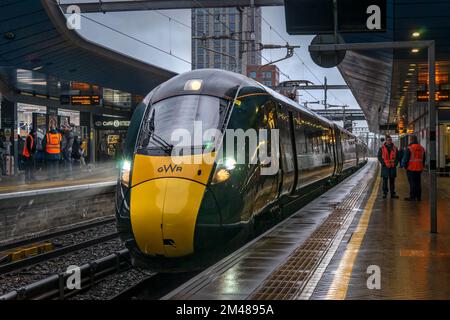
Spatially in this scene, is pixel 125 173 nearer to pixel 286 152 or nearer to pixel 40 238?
pixel 286 152

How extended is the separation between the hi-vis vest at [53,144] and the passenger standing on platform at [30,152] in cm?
44

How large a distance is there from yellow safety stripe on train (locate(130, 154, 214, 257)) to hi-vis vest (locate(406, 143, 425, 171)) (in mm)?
9374

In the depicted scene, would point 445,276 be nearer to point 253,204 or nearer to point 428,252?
point 428,252

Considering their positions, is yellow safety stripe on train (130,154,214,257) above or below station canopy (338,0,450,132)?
below

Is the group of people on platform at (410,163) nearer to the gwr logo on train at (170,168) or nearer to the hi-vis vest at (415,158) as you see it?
the hi-vis vest at (415,158)

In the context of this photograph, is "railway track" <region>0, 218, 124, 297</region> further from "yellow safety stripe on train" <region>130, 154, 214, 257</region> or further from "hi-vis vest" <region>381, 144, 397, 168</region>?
"hi-vis vest" <region>381, 144, 397, 168</region>

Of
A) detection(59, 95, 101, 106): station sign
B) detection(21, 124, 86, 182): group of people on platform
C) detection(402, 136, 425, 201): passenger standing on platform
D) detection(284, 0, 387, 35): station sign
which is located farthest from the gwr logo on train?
detection(59, 95, 101, 106): station sign

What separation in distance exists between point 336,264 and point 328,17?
505 cm

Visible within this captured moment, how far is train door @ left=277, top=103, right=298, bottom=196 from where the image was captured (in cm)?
1130

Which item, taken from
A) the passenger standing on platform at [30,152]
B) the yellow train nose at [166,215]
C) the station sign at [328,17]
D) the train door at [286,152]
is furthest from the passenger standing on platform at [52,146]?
the yellow train nose at [166,215]

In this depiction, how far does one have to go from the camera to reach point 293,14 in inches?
428

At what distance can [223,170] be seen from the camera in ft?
26.9

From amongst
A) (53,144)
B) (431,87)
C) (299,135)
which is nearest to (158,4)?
(53,144)

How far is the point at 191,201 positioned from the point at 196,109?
1.67m
